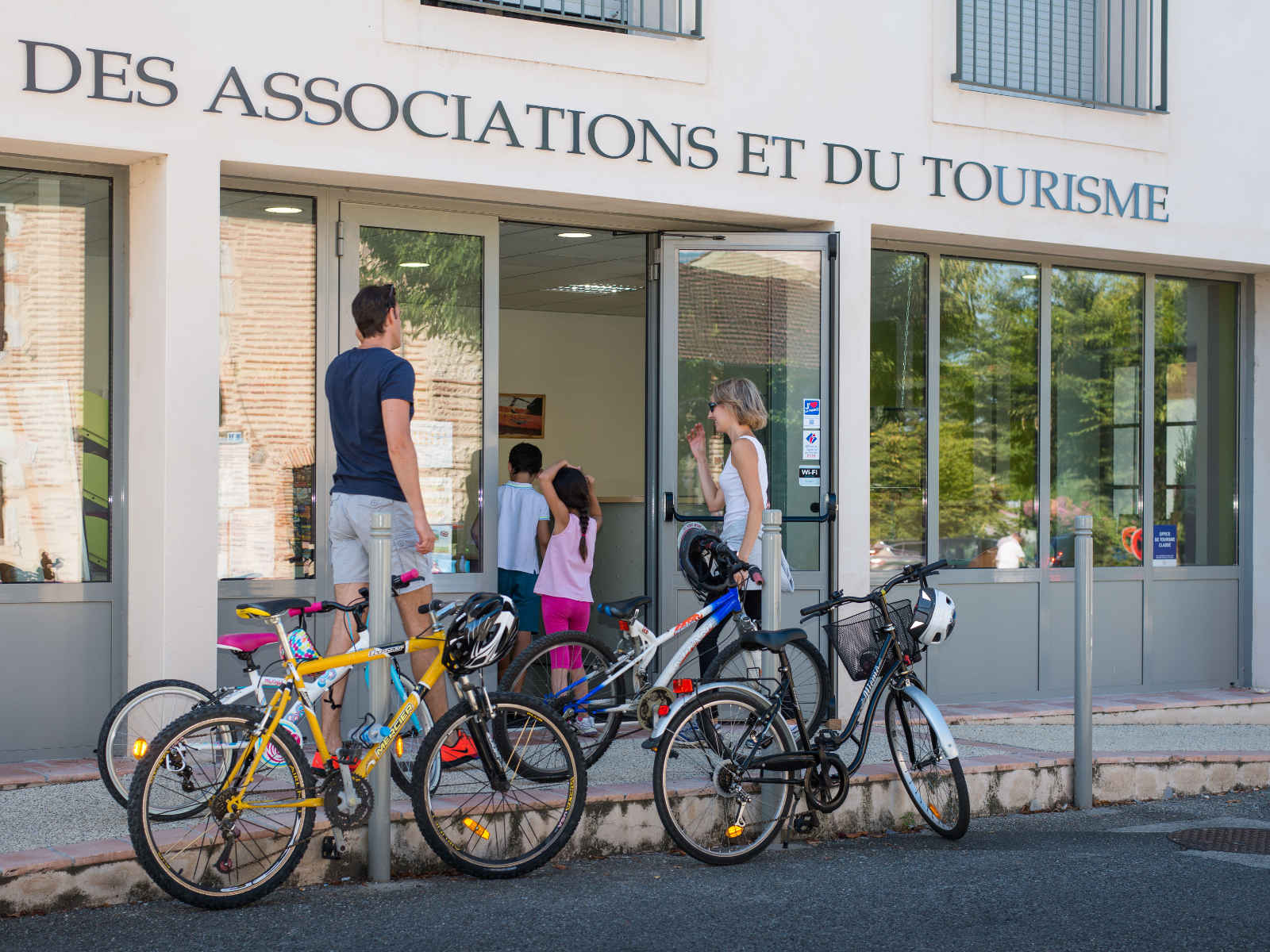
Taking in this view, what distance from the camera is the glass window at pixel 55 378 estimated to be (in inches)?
262

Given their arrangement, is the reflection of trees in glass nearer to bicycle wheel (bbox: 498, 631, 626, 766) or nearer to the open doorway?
bicycle wheel (bbox: 498, 631, 626, 766)

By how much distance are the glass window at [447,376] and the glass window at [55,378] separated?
1.49 m

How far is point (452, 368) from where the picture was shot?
25.1 ft

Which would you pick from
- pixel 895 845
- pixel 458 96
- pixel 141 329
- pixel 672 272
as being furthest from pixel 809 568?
pixel 141 329

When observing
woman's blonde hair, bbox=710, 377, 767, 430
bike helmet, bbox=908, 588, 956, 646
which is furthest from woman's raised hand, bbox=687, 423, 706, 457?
bike helmet, bbox=908, 588, 956, 646

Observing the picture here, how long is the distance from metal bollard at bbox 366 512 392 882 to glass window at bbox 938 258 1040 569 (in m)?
4.84

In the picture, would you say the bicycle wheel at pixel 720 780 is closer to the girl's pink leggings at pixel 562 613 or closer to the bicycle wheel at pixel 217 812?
the bicycle wheel at pixel 217 812

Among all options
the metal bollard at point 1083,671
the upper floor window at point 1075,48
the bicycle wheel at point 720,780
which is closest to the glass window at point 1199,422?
the upper floor window at point 1075,48

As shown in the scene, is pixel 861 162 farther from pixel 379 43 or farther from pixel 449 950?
pixel 449 950

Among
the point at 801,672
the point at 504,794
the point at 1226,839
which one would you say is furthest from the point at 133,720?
the point at 1226,839

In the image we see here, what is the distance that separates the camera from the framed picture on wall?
15.7 meters

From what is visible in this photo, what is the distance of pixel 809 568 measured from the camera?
8.23 metres

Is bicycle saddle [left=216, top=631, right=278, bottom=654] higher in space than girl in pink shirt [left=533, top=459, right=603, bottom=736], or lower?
lower

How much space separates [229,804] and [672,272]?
4206 millimetres
